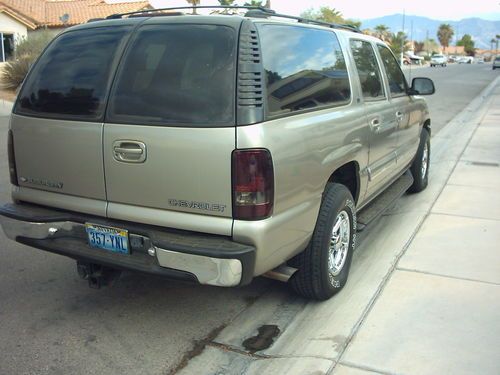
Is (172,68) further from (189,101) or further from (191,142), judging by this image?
(191,142)

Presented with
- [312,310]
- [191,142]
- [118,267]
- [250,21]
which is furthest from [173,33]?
[312,310]

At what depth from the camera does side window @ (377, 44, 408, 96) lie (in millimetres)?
5465

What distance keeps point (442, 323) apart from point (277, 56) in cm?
206

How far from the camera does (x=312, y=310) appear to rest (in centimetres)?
389

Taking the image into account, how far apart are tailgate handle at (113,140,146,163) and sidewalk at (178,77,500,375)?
1.27 metres

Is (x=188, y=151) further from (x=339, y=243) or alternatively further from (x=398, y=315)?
(x=398, y=315)

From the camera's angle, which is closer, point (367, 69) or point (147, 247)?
point (147, 247)

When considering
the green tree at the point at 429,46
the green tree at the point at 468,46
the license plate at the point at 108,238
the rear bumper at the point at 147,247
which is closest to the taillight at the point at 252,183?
the rear bumper at the point at 147,247

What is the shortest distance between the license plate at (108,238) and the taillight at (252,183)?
75 cm

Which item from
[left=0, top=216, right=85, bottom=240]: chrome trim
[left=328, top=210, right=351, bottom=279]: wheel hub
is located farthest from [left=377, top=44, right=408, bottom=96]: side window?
[left=0, top=216, right=85, bottom=240]: chrome trim

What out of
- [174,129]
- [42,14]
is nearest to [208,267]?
[174,129]

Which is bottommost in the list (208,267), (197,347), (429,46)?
(197,347)

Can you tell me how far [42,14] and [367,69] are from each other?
131ft

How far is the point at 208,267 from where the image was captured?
3.00 m
